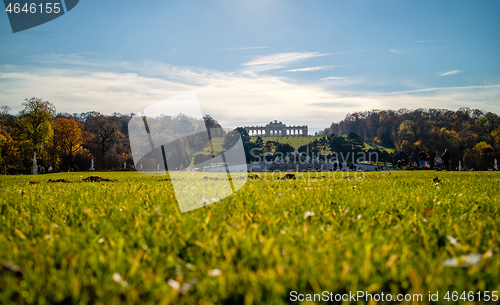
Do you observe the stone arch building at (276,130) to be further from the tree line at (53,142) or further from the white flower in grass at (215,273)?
the white flower in grass at (215,273)

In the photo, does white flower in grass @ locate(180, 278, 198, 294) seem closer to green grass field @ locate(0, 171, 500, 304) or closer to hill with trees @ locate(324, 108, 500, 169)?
green grass field @ locate(0, 171, 500, 304)

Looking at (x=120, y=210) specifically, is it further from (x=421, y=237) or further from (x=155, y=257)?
(x=421, y=237)

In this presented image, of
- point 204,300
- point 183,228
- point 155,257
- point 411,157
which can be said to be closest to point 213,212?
point 183,228

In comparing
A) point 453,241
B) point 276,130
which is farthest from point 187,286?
point 276,130

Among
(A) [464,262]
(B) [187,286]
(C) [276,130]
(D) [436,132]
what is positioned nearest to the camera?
(B) [187,286]

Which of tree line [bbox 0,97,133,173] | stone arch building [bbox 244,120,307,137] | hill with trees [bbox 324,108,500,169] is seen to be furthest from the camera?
stone arch building [bbox 244,120,307,137]

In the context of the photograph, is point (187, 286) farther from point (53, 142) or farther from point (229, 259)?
point (53, 142)

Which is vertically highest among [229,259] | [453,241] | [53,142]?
[53,142]

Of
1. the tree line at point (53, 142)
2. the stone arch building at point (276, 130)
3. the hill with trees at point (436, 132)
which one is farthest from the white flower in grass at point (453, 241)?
the stone arch building at point (276, 130)

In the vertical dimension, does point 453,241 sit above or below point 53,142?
below

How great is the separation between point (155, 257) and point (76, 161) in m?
59.1

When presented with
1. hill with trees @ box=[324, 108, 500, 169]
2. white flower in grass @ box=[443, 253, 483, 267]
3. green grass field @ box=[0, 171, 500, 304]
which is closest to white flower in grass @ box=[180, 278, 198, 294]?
green grass field @ box=[0, 171, 500, 304]

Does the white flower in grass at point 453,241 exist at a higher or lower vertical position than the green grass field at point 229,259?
lower

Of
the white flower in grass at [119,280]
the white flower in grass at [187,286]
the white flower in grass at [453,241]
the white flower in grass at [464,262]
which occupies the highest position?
the white flower in grass at [119,280]
